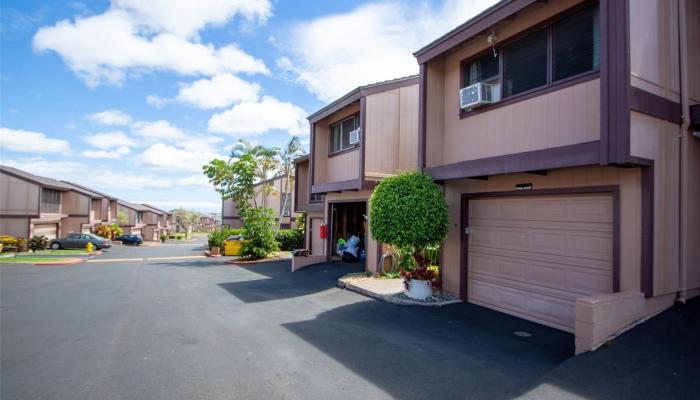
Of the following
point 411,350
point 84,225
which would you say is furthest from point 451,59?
point 84,225

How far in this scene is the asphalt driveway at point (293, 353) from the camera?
15.1 ft

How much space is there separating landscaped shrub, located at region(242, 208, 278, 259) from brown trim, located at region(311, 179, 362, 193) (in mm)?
5930

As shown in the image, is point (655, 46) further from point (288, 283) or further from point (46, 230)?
point (46, 230)

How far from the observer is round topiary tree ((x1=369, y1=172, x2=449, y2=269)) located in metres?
8.73

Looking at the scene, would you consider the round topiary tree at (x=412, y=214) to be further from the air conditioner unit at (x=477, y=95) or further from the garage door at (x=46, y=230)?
the garage door at (x=46, y=230)

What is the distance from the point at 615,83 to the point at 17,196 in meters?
43.0

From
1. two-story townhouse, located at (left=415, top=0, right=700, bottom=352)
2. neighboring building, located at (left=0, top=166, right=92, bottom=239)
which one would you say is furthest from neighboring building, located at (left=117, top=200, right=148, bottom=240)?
two-story townhouse, located at (left=415, top=0, right=700, bottom=352)

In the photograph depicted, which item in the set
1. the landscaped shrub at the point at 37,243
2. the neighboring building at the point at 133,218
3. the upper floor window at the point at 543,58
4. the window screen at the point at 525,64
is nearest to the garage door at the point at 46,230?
the landscaped shrub at the point at 37,243

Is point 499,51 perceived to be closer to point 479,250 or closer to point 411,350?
point 479,250

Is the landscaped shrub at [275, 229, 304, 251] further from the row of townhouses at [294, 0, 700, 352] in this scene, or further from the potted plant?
the row of townhouses at [294, 0, 700, 352]

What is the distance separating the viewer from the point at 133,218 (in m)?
61.6

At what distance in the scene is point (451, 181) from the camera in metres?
9.50

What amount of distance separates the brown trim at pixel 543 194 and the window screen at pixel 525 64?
2.12 meters

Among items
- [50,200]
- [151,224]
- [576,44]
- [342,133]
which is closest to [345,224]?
[342,133]
